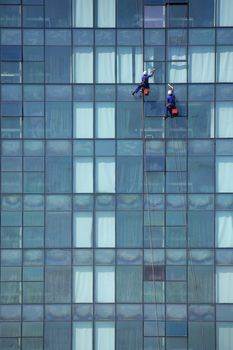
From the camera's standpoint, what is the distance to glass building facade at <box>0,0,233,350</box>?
27.6 meters

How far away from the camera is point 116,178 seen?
27.8m

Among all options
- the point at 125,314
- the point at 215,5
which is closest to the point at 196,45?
the point at 215,5

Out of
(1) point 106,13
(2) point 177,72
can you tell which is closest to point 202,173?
(2) point 177,72

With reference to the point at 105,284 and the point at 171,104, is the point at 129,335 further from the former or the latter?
the point at 171,104

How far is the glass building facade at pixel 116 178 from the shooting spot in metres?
27.6

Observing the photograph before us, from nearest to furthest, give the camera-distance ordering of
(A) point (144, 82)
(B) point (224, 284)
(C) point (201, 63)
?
(A) point (144, 82)
(B) point (224, 284)
(C) point (201, 63)

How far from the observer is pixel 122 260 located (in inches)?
1090

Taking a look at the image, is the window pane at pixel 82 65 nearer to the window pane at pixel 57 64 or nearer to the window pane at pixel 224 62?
the window pane at pixel 57 64

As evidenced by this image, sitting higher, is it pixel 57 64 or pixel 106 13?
pixel 106 13

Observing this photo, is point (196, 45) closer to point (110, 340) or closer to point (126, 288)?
point (126, 288)

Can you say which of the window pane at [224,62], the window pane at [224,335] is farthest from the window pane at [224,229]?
the window pane at [224,62]

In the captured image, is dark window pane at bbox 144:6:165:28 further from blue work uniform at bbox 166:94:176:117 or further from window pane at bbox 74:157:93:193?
window pane at bbox 74:157:93:193

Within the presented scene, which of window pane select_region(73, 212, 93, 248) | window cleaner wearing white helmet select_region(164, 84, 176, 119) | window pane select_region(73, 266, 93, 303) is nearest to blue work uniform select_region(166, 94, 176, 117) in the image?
window cleaner wearing white helmet select_region(164, 84, 176, 119)

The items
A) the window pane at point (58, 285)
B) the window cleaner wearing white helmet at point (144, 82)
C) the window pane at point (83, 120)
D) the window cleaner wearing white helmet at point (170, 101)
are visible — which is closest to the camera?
the window cleaner wearing white helmet at point (144, 82)
